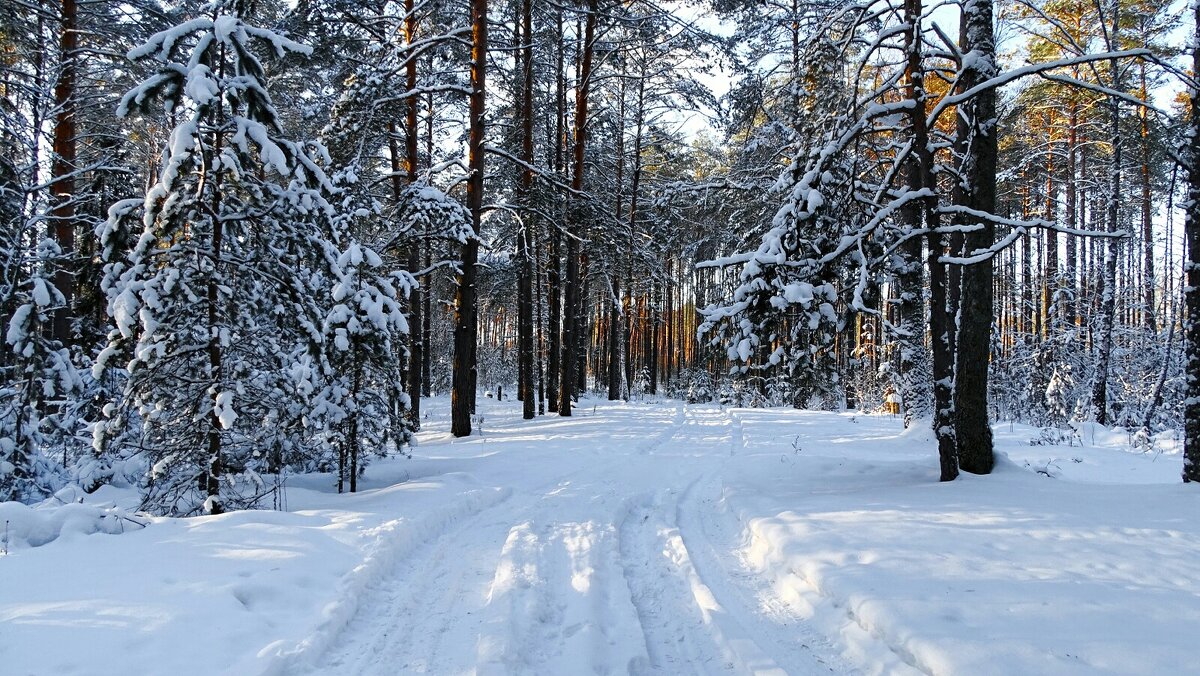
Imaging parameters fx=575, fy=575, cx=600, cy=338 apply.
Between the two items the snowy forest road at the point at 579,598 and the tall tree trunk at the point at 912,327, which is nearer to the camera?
the snowy forest road at the point at 579,598

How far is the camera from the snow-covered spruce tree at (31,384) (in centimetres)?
683

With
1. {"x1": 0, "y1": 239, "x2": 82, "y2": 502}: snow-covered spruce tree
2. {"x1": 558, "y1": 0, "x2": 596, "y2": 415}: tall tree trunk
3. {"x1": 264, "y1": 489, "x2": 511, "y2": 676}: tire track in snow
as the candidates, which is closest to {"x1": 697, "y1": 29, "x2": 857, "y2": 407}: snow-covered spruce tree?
{"x1": 264, "y1": 489, "x2": 511, "y2": 676}: tire track in snow

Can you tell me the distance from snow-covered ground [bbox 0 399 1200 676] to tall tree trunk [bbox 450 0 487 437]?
5431 millimetres

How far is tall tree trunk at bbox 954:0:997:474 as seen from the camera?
6.57 metres

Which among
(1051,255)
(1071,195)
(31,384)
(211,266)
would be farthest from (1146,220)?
(31,384)

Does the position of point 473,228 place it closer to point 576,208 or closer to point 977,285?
point 576,208

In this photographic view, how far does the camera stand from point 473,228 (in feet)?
41.5

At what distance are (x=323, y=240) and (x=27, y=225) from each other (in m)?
4.52

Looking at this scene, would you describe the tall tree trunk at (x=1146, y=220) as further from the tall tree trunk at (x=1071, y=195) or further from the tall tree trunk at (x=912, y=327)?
the tall tree trunk at (x=912, y=327)

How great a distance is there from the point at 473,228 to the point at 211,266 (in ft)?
23.2

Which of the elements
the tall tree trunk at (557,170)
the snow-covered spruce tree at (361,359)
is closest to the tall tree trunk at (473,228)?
the snow-covered spruce tree at (361,359)

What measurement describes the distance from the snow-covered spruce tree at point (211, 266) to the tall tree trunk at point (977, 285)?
7.40 meters

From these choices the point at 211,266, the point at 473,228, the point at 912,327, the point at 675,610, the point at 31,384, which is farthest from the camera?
the point at 473,228

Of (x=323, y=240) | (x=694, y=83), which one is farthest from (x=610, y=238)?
(x=323, y=240)
